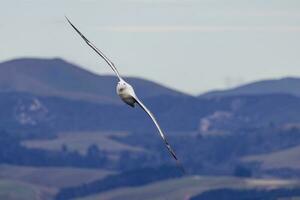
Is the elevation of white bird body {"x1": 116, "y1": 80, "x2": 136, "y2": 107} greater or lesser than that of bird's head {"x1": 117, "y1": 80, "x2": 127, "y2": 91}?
lesser

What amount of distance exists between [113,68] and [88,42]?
1.30m

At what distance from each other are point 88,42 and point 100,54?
2.07ft

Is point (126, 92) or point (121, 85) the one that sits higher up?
point (121, 85)

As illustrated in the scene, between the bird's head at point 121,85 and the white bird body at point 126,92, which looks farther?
the bird's head at point 121,85

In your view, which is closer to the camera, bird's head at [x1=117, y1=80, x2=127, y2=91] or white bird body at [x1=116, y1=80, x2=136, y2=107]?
white bird body at [x1=116, y1=80, x2=136, y2=107]

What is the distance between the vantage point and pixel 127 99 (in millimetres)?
41938

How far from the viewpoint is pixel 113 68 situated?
42469mm

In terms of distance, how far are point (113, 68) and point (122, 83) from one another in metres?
0.71

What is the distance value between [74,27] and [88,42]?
0.62 metres

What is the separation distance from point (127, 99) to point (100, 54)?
1708 mm

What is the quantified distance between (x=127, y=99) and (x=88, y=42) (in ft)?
7.63

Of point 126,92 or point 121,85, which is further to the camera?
point 121,85

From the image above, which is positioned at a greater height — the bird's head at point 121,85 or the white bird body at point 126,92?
the bird's head at point 121,85

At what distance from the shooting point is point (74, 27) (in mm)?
42969
